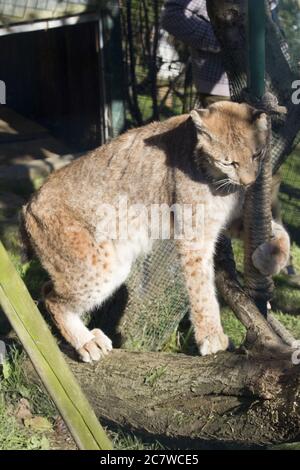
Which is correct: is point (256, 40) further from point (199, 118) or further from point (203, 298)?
point (203, 298)

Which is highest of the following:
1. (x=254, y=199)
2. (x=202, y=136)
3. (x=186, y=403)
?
(x=202, y=136)

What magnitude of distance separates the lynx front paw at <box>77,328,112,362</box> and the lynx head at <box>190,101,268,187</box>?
1095mm

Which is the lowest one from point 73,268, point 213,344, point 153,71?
point 213,344

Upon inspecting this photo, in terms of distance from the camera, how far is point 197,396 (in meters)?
4.09

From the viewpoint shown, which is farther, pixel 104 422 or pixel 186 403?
pixel 104 422

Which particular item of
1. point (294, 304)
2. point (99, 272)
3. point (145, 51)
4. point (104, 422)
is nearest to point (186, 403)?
point (104, 422)

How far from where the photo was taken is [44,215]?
4.95m

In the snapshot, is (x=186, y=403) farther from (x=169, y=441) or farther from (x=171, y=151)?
(x=171, y=151)

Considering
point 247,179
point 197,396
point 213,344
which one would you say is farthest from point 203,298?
point 197,396

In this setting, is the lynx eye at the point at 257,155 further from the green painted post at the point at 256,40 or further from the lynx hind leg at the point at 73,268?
the lynx hind leg at the point at 73,268

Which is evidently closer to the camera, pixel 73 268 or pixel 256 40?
pixel 256 40

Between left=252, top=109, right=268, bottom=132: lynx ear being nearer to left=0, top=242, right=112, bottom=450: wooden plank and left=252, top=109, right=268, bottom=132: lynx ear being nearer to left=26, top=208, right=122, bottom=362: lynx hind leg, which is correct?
left=26, top=208, right=122, bottom=362: lynx hind leg

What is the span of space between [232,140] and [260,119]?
260 mm
